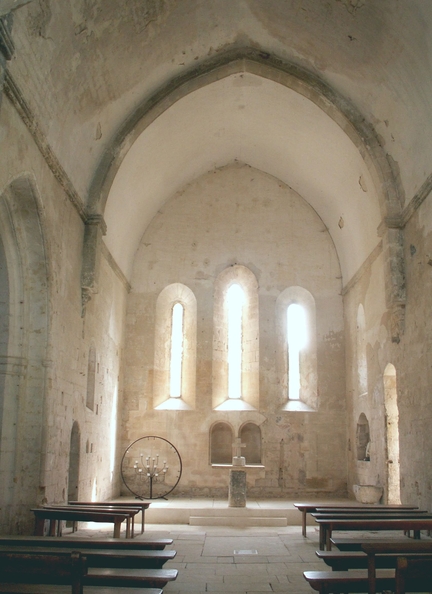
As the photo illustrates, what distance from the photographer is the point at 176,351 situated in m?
16.0

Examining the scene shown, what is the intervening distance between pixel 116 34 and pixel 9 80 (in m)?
2.75

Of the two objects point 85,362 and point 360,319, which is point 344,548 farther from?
point 360,319

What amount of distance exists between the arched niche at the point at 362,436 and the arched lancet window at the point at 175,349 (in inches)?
163

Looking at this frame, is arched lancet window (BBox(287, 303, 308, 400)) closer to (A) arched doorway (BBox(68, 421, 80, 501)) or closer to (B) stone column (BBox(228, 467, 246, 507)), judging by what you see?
(B) stone column (BBox(228, 467, 246, 507))

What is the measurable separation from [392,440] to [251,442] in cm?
441

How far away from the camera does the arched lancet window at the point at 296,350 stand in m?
15.5

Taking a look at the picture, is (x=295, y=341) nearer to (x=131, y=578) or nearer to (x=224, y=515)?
(x=224, y=515)

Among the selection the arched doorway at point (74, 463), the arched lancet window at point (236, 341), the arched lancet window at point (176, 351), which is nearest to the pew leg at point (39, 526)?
the arched doorway at point (74, 463)

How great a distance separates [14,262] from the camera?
9.03 m

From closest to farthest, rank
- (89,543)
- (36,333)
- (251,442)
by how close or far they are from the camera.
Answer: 1. (89,543)
2. (36,333)
3. (251,442)

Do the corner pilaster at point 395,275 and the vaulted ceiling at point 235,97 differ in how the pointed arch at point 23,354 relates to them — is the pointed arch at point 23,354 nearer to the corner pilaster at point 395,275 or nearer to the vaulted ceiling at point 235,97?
the vaulted ceiling at point 235,97

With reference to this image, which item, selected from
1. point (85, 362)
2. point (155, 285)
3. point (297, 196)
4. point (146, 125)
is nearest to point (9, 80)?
point (146, 125)

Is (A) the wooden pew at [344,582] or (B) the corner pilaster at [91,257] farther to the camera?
(B) the corner pilaster at [91,257]

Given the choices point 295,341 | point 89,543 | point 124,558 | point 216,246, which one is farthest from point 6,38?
point 295,341
